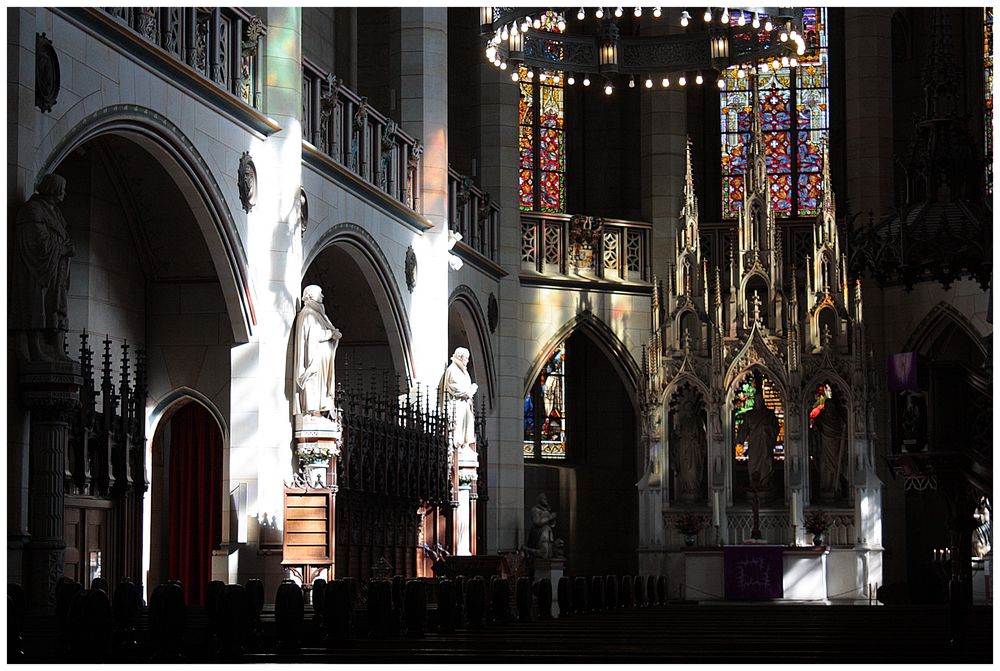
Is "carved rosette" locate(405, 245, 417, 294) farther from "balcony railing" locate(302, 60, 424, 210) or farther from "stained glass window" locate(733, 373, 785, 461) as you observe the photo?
"stained glass window" locate(733, 373, 785, 461)

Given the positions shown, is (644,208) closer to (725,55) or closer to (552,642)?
(725,55)

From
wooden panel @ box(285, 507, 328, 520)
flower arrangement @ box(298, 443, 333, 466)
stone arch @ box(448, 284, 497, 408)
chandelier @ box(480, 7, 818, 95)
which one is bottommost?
wooden panel @ box(285, 507, 328, 520)

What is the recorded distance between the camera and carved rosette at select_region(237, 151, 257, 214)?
16359 millimetres

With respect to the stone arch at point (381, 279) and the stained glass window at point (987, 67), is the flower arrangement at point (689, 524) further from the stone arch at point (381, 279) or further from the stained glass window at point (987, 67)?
the stained glass window at point (987, 67)

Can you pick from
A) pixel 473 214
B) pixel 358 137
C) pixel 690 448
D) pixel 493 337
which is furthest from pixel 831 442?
pixel 358 137

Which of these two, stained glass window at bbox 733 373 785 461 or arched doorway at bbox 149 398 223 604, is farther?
stained glass window at bbox 733 373 785 461

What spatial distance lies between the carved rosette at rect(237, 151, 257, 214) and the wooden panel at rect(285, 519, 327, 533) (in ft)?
10.5

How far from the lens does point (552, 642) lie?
9.71 meters

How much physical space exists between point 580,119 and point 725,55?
9.43 metres

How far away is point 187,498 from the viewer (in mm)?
18844

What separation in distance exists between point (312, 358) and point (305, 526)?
171 centimetres

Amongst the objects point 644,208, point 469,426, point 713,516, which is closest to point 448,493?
point 469,426

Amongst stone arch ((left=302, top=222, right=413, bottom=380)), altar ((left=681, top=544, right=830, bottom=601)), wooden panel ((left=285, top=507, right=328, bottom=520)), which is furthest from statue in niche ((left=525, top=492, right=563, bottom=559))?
wooden panel ((left=285, top=507, right=328, bottom=520))

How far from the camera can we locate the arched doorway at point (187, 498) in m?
18.7
